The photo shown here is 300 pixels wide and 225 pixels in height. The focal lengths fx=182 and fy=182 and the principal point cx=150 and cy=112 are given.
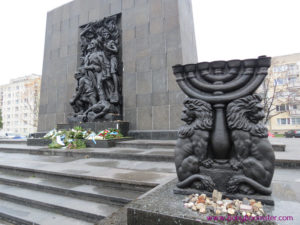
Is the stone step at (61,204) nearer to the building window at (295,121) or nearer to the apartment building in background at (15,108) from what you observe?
the building window at (295,121)

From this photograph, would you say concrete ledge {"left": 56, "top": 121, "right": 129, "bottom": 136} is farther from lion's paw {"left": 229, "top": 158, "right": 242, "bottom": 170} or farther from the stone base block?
lion's paw {"left": 229, "top": 158, "right": 242, "bottom": 170}

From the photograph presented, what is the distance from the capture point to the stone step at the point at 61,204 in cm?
293

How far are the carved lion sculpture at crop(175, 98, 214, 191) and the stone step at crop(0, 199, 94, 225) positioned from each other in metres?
1.75

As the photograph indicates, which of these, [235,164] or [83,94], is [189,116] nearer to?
[235,164]

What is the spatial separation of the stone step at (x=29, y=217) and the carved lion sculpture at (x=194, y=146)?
1749 mm

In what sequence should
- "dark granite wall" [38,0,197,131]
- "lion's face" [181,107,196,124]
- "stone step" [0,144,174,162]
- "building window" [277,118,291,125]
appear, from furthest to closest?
"building window" [277,118,291,125] → "dark granite wall" [38,0,197,131] → "stone step" [0,144,174,162] → "lion's face" [181,107,196,124]

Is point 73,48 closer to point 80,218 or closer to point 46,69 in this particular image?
point 46,69

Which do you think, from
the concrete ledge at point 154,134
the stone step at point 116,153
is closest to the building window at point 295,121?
the concrete ledge at point 154,134

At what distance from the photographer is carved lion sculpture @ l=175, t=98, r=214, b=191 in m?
2.40

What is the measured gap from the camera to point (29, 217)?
3.16 m

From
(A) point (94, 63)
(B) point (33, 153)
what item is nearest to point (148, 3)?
(A) point (94, 63)

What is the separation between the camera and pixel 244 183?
2168 millimetres

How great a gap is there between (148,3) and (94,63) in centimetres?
449

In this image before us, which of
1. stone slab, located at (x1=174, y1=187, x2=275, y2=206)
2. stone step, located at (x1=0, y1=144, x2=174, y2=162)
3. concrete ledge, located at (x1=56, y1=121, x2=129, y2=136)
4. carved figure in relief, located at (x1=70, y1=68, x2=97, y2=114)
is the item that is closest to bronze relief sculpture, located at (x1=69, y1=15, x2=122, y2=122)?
carved figure in relief, located at (x1=70, y1=68, x2=97, y2=114)
